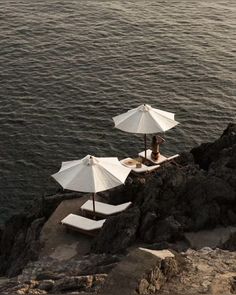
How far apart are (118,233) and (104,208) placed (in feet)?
8.80

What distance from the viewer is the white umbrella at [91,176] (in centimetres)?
2181

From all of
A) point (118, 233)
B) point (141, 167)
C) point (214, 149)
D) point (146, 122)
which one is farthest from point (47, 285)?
point (146, 122)

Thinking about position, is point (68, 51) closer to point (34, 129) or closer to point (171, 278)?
point (34, 129)

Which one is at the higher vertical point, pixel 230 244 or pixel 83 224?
pixel 230 244

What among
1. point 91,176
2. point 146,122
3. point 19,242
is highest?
point 146,122

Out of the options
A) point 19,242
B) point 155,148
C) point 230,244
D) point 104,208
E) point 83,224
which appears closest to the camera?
point 230,244

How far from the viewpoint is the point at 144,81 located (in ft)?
141

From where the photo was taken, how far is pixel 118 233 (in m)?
20.5

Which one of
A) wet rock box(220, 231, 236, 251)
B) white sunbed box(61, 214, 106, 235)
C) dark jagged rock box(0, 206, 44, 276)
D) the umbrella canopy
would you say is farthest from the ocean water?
wet rock box(220, 231, 236, 251)

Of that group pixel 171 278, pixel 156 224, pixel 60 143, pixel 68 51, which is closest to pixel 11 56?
pixel 68 51

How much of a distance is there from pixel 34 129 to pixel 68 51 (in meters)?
13.1

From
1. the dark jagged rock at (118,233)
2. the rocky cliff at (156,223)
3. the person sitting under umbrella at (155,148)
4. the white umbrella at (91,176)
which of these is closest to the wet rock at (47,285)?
the rocky cliff at (156,223)

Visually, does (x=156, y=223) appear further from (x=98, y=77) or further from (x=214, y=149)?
(x=98, y=77)

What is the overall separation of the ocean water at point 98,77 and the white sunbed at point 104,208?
24.4 ft
